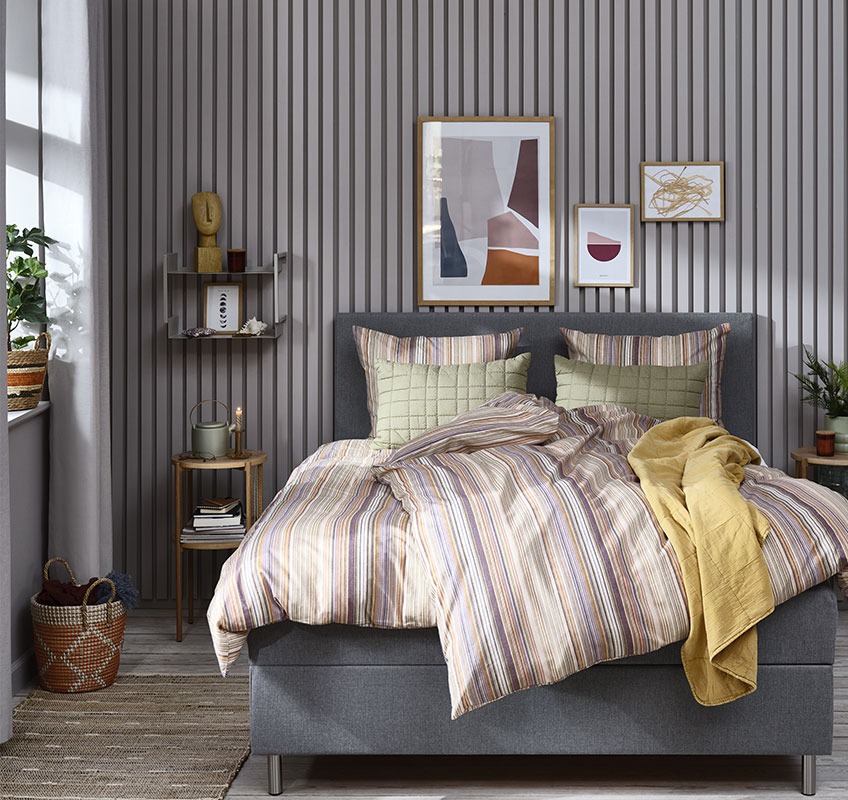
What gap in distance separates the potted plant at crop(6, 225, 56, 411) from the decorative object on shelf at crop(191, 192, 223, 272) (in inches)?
31.8

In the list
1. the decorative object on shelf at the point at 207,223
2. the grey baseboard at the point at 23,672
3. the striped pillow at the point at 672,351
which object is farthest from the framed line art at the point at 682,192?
the grey baseboard at the point at 23,672

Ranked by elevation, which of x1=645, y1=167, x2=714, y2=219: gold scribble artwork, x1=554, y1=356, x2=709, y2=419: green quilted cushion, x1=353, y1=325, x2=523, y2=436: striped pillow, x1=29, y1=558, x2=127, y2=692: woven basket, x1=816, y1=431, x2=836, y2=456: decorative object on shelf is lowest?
x1=29, y1=558, x2=127, y2=692: woven basket

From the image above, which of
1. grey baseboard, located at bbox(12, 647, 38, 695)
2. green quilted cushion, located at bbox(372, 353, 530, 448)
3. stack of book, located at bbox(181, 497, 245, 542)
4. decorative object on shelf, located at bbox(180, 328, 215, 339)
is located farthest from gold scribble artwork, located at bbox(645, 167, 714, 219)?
grey baseboard, located at bbox(12, 647, 38, 695)

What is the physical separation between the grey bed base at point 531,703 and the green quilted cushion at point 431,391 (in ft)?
4.63

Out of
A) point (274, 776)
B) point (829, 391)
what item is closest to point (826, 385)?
point (829, 391)

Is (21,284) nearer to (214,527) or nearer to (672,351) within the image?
(214,527)

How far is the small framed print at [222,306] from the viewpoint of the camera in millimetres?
4395

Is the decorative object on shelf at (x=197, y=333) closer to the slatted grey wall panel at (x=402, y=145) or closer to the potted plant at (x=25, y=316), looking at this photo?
the slatted grey wall panel at (x=402, y=145)

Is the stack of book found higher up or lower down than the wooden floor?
higher up

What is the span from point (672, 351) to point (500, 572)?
2.02 m

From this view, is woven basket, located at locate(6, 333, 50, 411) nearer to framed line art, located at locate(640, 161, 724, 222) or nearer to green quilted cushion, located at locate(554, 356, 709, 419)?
green quilted cushion, located at locate(554, 356, 709, 419)

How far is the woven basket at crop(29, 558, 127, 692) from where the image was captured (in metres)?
3.38

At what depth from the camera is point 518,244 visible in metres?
4.46

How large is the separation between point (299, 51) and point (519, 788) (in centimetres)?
316
